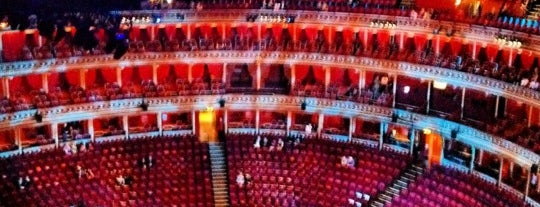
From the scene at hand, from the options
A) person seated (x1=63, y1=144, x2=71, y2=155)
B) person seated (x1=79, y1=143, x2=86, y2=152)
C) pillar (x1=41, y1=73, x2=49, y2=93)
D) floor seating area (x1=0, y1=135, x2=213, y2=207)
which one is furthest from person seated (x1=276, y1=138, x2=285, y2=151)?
pillar (x1=41, y1=73, x2=49, y2=93)

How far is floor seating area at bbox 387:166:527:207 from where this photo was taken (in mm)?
41531

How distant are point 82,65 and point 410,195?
63.3 ft

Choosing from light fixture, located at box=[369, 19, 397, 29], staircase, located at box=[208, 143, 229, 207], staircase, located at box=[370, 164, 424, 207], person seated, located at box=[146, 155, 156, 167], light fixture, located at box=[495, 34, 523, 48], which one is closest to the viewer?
light fixture, located at box=[495, 34, 523, 48]

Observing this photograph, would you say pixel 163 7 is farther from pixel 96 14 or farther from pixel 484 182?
pixel 484 182

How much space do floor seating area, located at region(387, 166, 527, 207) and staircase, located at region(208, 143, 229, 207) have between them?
884 cm

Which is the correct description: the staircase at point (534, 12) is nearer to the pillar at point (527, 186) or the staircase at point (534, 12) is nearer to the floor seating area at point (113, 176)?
the pillar at point (527, 186)

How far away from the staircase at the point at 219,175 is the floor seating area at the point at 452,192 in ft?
29.0

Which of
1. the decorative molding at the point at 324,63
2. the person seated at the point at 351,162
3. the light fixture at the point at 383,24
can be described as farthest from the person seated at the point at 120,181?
the light fixture at the point at 383,24

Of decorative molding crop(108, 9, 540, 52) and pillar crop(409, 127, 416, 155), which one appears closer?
decorative molding crop(108, 9, 540, 52)

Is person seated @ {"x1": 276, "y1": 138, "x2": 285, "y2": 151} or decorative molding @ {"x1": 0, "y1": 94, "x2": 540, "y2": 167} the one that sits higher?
decorative molding @ {"x1": 0, "y1": 94, "x2": 540, "y2": 167}

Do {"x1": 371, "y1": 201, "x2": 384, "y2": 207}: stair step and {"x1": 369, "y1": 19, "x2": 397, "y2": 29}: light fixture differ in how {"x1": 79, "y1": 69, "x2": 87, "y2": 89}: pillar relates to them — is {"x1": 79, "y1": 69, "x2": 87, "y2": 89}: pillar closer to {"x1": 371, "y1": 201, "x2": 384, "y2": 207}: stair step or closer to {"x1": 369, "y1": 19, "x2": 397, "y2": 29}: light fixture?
{"x1": 369, "y1": 19, "x2": 397, "y2": 29}: light fixture

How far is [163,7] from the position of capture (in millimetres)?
49281

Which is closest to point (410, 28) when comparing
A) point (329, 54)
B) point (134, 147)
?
point (329, 54)

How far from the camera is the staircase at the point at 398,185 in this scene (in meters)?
43.8
